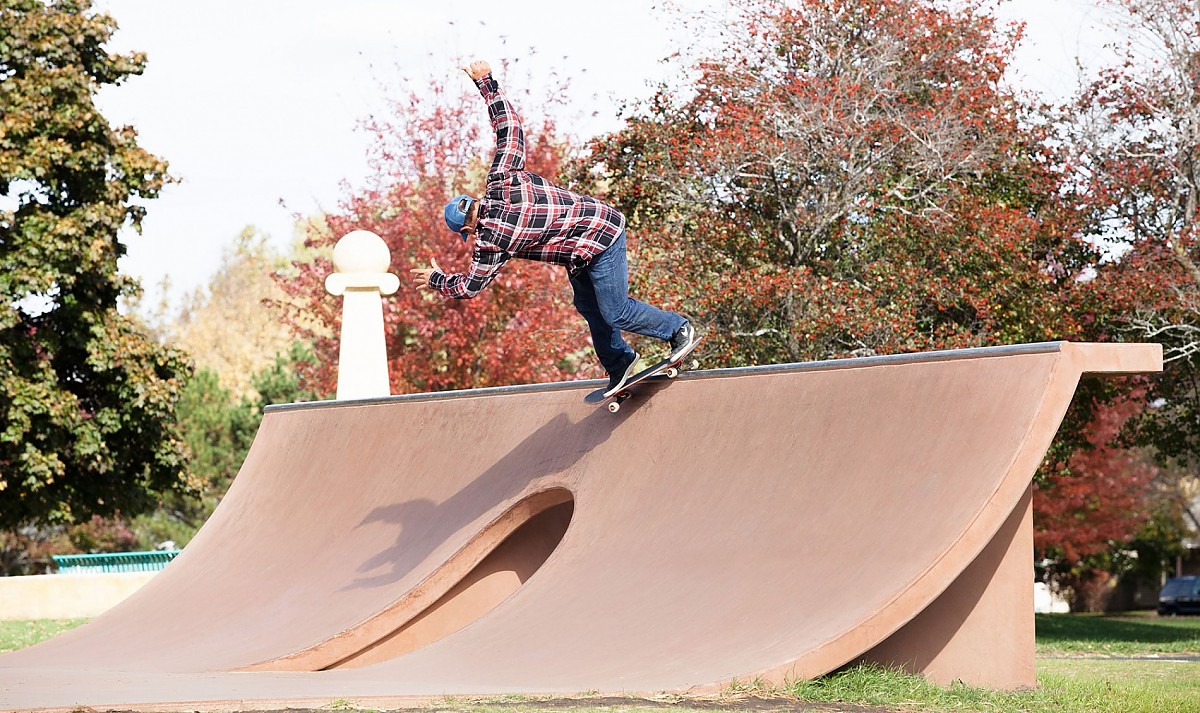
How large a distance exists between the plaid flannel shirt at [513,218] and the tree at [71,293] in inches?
454

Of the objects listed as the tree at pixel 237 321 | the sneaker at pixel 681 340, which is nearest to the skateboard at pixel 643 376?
the sneaker at pixel 681 340

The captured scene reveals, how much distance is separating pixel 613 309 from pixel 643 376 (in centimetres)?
63

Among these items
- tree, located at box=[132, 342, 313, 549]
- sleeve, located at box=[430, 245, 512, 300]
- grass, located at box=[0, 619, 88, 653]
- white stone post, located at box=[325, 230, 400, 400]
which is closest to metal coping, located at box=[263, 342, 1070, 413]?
sleeve, located at box=[430, 245, 512, 300]

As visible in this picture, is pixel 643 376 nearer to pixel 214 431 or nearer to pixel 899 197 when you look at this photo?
pixel 899 197

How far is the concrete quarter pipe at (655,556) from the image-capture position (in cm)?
604

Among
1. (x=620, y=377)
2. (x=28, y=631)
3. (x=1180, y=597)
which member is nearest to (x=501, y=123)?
(x=620, y=377)

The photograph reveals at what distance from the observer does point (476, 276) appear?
6793 mm

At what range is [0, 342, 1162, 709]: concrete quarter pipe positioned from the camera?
6035 mm

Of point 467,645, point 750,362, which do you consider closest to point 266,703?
point 467,645

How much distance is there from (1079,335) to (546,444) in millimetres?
9287

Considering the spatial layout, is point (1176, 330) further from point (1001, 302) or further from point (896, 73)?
point (896, 73)

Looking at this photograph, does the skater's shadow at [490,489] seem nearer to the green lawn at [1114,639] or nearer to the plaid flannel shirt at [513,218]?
the plaid flannel shirt at [513,218]

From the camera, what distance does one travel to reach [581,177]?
18125 mm

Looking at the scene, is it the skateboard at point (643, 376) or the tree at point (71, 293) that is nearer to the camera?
the skateboard at point (643, 376)
